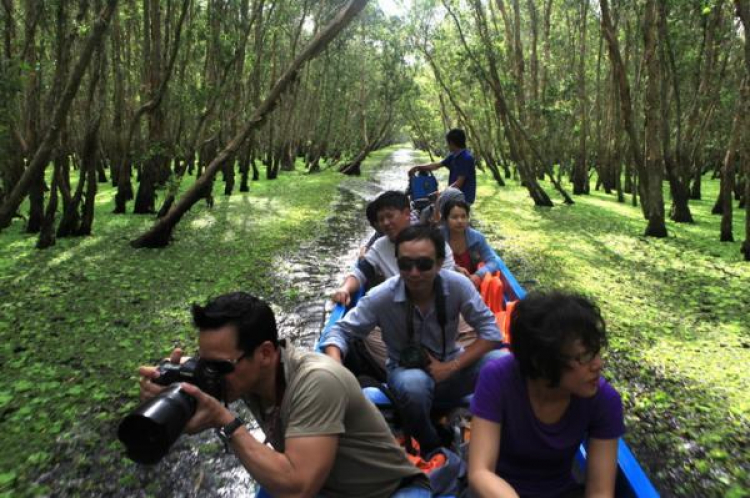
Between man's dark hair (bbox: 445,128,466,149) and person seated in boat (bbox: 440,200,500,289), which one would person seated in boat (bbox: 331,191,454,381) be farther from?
man's dark hair (bbox: 445,128,466,149)

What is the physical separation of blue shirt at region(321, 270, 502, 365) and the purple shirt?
1201mm

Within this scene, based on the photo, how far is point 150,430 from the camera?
163 centimetres

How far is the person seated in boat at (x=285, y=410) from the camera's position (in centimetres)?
195

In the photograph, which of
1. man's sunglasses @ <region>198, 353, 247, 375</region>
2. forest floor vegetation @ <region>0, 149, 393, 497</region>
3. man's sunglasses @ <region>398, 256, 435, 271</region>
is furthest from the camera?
forest floor vegetation @ <region>0, 149, 393, 497</region>

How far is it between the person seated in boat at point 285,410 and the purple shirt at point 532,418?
470mm

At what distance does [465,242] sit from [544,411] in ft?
13.2

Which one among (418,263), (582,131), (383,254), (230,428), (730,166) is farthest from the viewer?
(582,131)

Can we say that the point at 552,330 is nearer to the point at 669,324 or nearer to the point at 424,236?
the point at 424,236

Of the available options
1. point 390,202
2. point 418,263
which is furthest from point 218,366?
point 390,202

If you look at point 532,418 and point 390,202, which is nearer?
point 532,418

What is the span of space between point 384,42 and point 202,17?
48.4 ft

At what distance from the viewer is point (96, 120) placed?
9.96 m

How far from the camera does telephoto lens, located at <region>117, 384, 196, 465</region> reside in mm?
1624

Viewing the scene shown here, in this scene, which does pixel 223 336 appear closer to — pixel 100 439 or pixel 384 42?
pixel 100 439
